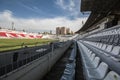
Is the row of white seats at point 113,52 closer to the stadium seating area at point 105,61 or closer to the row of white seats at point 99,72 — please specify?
the stadium seating area at point 105,61

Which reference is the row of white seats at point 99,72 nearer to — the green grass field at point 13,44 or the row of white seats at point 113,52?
the row of white seats at point 113,52

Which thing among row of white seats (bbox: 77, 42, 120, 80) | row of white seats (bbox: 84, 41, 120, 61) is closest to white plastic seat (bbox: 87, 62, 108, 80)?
row of white seats (bbox: 77, 42, 120, 80)

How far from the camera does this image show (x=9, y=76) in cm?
282

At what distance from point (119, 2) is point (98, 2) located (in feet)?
5.91

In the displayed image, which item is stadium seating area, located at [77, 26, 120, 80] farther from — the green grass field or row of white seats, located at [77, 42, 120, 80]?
the green grass field

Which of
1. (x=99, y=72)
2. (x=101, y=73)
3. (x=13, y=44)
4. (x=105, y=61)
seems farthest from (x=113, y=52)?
(x=13, y=44)

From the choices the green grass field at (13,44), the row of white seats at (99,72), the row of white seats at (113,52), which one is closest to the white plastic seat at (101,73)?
the row of white seats at (99,72)

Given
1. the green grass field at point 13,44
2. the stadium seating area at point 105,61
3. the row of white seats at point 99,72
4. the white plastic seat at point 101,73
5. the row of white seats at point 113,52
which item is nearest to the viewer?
the stadium seating area at point 105,61

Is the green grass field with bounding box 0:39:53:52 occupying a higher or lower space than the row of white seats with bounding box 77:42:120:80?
higher

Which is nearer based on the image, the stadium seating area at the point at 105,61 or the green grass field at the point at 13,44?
the stadium seating area at the point at 105,61

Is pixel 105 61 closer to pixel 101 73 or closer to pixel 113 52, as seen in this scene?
pixel 101 73

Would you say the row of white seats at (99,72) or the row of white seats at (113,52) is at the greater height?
the row of white seats at (113,52)

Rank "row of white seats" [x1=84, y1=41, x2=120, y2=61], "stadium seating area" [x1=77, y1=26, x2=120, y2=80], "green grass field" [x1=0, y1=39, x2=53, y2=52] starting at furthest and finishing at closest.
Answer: "green grass field" [x1=0, y1=39, x2=53, y2=52] → "row of white seats" [x1=84, y1=41, x2=120, y2=61] → "stadium seating area" [x1=77, y1=26, x2=120, y2=80]

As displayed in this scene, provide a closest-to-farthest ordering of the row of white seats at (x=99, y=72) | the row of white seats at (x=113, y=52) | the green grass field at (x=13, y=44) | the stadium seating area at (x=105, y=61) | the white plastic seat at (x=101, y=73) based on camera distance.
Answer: the stadium seating area at (x=105, y=61), the row of white seats at (x=99, y=72), the row of white seats at (x=113, y=52), the white plastic seat at (x=101, y=73), the green grass field at (x=13, y=44)
